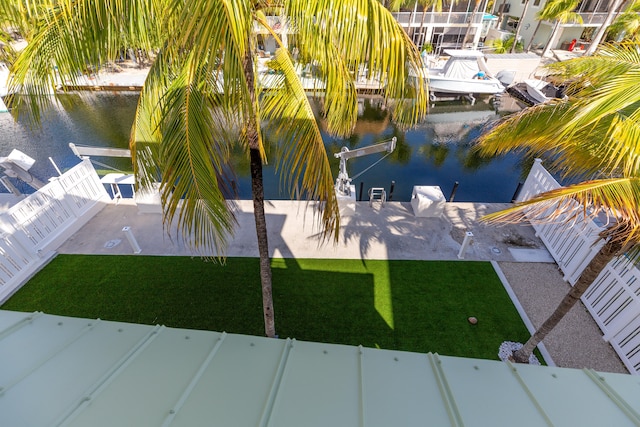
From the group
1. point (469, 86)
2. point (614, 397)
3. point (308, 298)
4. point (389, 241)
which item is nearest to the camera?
point (614, 397)

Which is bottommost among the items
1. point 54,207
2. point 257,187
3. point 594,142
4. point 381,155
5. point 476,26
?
point 381,155

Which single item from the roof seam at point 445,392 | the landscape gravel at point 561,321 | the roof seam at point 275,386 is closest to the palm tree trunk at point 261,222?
the roof seam at point 275,386

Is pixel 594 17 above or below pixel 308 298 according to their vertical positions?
above

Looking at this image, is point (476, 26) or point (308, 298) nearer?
point (308, 298)

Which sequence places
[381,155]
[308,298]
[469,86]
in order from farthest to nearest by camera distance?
[469,86], [381,155], [308,298]

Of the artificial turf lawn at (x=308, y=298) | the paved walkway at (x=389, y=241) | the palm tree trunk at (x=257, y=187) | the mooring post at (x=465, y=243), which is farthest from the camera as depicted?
the mooring post at (x=465, y=243)

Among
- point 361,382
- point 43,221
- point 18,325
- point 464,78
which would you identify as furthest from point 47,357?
point 464,78

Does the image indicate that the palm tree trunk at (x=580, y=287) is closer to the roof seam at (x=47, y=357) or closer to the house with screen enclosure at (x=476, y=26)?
the roof seam at (x=47, y=357)

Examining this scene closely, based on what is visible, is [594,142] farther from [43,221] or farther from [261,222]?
[43,221]
